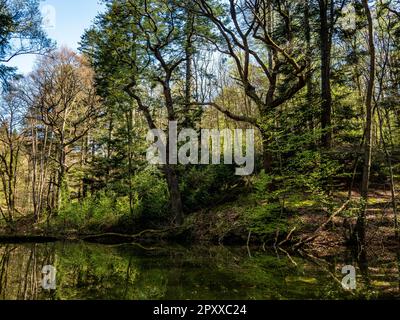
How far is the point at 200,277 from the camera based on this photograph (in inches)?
303

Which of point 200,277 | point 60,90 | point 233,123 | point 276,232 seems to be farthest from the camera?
point 233,123

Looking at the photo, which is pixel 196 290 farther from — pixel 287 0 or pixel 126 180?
pixel 126 180

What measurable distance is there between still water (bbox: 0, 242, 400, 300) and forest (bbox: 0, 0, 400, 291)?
2281 millimetres

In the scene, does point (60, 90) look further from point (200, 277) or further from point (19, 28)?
point (200, 277)

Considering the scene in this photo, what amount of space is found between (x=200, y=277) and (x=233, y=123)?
1873 centimetres

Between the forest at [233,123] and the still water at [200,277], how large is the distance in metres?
2.28

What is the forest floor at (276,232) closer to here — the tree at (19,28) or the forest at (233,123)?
the forest at (233,123)

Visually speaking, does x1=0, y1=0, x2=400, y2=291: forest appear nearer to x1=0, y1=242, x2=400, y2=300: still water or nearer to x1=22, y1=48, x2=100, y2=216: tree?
x1=22, y1=48, x2=100, y2=216: tree

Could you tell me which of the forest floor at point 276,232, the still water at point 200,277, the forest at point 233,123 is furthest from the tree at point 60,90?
the still water at point 200,277

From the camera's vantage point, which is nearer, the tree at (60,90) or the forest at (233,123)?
the forest at (233,123)

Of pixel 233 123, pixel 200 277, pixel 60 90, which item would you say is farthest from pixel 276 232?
pixel 60 90

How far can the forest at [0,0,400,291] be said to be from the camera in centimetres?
1254

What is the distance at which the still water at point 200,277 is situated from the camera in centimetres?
597

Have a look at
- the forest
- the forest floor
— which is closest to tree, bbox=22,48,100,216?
the forest
